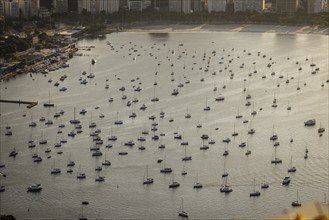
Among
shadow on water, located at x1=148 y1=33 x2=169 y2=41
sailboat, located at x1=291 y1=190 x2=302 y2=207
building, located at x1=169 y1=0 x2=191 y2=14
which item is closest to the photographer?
sailboat, located at x1=291 y1=190 x2=302 y2=207

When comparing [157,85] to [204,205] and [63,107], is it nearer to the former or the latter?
[63,107]

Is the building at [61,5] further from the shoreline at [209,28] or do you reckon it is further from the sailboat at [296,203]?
the sailboat at [296,203]

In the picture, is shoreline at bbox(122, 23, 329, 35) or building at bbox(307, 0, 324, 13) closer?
shoreline at bbox(122, 23, 329, 35)

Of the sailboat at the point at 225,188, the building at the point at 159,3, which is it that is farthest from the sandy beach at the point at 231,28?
the sailboat at the point at 225,188

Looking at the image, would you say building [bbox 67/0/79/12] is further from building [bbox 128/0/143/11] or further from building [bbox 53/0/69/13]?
building [bbox 128/0/143/11]

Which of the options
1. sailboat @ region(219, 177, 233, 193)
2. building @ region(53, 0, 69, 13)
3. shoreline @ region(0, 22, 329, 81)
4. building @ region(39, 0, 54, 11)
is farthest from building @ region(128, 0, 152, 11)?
sailboat @ region(219, 177, 233, 193)

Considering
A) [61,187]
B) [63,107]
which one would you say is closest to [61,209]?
[61,187]
